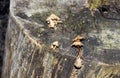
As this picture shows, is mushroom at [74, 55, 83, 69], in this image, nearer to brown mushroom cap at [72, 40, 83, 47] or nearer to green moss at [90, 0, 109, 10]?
brown mushroom cap at [72, 40, 83, 47]

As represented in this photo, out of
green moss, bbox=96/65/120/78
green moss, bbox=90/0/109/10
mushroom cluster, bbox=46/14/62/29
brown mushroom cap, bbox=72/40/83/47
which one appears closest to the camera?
green moss, bbox=96/65/120/78

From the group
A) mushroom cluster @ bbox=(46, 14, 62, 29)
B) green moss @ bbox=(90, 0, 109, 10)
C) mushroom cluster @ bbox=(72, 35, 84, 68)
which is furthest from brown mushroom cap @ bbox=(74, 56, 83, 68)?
green moss @ bbox=(90, 0, 109, 10)

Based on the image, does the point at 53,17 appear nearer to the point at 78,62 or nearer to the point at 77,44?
the point at 77,44

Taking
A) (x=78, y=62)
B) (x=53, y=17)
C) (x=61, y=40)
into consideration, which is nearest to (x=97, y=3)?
(x=53, y=17)

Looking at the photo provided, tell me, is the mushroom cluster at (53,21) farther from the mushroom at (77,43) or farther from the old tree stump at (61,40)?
the mushroom at (77,43)

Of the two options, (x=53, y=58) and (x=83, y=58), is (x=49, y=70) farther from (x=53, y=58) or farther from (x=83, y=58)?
(x=83, y=58)

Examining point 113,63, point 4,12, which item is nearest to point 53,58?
point 113,63

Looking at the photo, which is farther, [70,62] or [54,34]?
[54,34]

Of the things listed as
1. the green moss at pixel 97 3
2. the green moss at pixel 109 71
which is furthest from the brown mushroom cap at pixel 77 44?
the green moss at pixel 97 3
